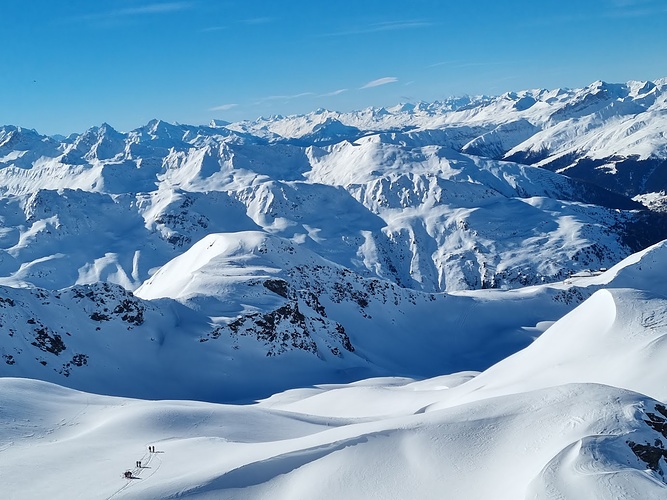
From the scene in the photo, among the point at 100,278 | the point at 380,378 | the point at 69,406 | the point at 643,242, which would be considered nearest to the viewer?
the point at 69,406

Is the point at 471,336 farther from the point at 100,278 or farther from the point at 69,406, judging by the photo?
the point at 100,278

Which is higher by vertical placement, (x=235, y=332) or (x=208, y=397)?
(x=235, y=332)

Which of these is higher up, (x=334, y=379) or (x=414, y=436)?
(x=414, y=436)

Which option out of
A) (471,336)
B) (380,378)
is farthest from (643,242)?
(380,378)

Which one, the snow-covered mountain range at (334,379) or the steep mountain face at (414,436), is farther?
the snow-covered mountain range at (334,379)

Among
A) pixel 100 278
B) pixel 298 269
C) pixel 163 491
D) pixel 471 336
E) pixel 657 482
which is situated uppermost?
pixel 100 278

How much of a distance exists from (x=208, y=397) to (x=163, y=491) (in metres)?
37.7

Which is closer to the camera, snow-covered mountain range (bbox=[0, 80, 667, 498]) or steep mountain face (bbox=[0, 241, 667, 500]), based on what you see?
steep mountain face (bbox=[0, 241, 667, 500])

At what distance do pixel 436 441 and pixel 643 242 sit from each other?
199m

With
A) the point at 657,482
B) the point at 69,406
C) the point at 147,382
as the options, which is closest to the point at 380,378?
the point at 147,382

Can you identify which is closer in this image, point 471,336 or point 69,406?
point 69,406

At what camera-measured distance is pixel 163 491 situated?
55.1 feet

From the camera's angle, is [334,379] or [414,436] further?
[334,379]

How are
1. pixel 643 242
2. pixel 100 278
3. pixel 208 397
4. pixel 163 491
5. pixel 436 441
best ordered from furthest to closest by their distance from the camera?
1. pixel 643 242
2. pixel 100 278
3. pixel 208 397
4. pixel 436 441
5. pixel 163 491
